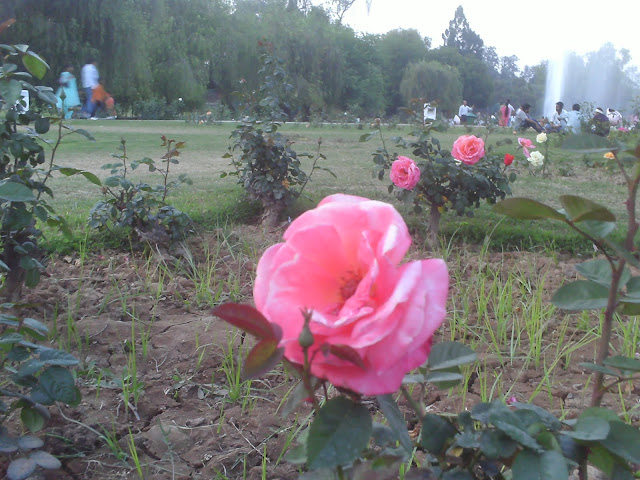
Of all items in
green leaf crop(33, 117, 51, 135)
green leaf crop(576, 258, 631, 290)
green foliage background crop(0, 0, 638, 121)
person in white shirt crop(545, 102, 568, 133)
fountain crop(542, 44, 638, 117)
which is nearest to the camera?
green leaf crop(576, 258, 631, 290)

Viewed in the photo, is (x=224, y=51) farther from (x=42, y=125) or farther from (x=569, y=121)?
(x=42, y=125)

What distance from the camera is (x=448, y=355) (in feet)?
1.96

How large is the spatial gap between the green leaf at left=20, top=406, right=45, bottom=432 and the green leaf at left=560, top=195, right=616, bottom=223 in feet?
2.79

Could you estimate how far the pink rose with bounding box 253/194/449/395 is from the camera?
1.38 feet

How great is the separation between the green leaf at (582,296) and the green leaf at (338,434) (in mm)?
267

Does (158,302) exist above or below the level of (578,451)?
below

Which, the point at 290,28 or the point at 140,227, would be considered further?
the point at 290,28

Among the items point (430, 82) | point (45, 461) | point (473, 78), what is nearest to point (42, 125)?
point (45, 461)

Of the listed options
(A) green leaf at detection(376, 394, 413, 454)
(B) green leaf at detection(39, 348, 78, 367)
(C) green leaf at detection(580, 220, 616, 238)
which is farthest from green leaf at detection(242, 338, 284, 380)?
(B) green leaf at detection(39, 348, 78, 367)

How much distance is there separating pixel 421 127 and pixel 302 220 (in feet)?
8.66

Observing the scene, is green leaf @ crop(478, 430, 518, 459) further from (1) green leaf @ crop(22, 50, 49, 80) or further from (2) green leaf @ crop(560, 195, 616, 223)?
(1) green leaf @ crop(22, 50, 49, 80)

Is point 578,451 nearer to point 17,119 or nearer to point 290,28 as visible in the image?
point 17,119

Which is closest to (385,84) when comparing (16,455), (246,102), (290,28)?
(290,28)

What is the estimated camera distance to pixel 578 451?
1.85 ft
